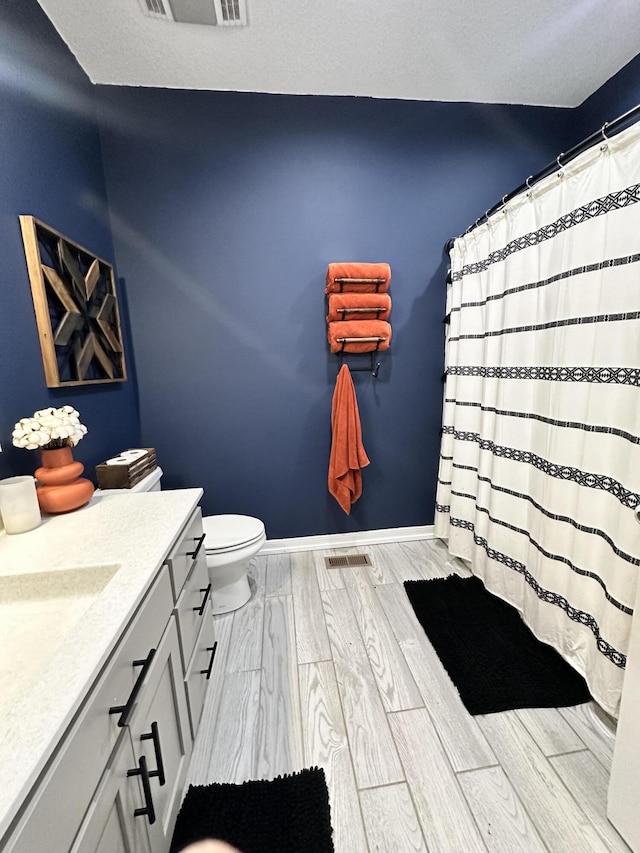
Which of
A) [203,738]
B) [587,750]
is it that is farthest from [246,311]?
[587,750]

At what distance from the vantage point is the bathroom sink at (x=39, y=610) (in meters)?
0.71

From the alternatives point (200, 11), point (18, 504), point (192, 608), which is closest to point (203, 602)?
point (192, 608)

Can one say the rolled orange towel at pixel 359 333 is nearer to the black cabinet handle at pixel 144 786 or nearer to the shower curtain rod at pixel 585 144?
the shower curtain rod at pixel 585 144

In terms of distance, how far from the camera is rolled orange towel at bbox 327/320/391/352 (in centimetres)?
208

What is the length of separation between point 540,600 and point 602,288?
1.22 m

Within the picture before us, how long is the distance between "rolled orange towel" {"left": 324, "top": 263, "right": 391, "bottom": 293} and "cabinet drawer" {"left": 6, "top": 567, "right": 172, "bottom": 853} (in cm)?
177

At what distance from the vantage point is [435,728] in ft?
4.07

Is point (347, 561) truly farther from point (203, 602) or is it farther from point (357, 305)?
point (357, 305)

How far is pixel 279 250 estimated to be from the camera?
6.88 ft

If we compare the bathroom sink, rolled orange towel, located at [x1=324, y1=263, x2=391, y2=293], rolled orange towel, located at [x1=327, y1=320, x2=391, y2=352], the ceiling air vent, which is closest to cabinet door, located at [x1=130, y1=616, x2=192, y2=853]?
the bathroom sink

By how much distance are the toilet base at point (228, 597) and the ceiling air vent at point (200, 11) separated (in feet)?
8.20

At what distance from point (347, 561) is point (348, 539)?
0.19 metres

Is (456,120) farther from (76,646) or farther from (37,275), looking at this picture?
(76,646)

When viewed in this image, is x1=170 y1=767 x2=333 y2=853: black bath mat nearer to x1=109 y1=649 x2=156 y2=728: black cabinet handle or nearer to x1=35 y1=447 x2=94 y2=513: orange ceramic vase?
x1=109 y1=649 x2=156 y2=728: black cabinet handle
